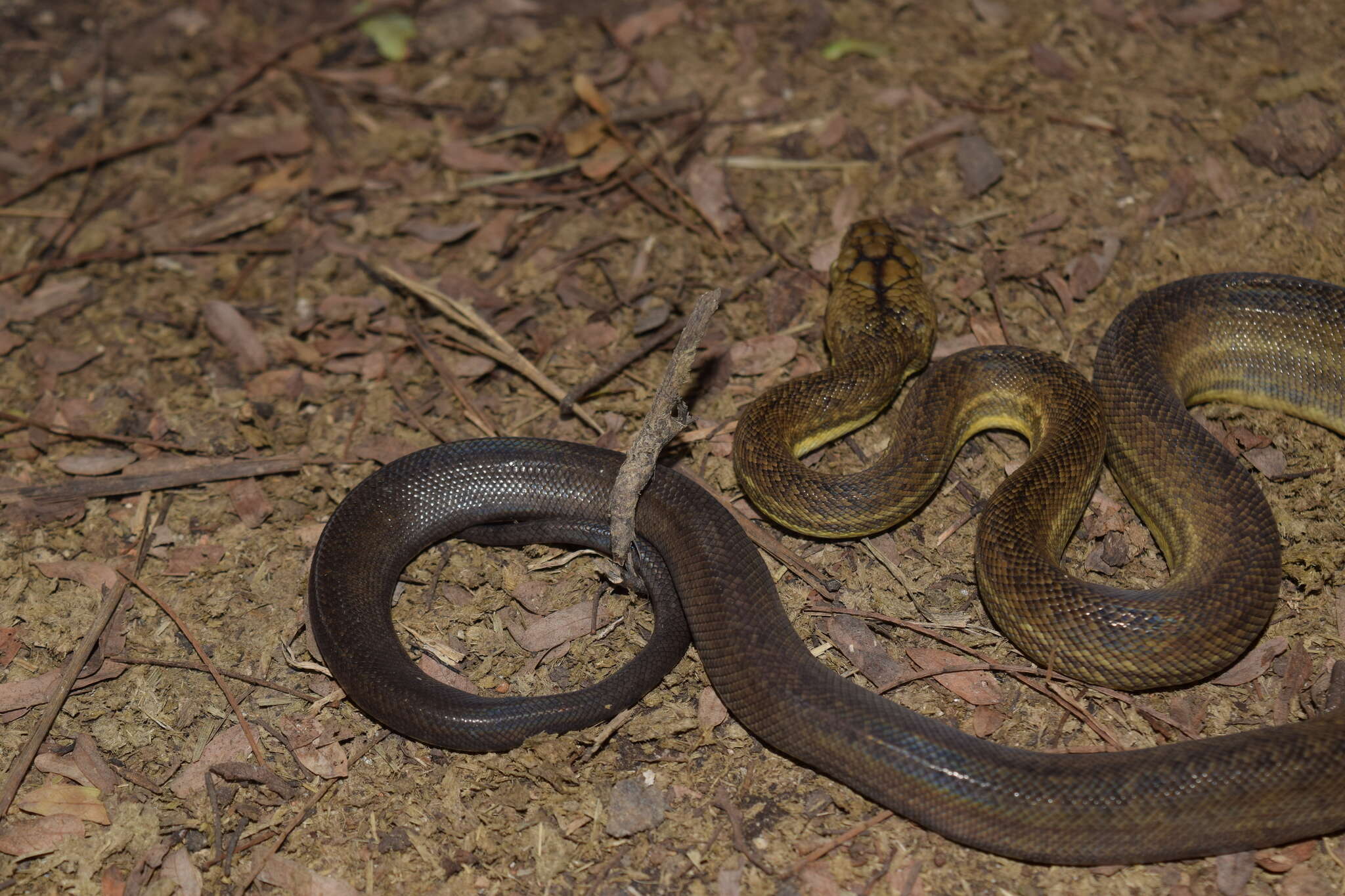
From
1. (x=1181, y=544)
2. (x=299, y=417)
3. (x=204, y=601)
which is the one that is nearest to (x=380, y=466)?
(x=299, y=417)

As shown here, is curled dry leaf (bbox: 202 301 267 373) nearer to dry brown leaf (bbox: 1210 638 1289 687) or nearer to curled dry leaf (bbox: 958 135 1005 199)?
curled dry leaf (bbox: 958 135 1005 199)

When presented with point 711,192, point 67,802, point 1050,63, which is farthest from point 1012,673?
point 1050,63

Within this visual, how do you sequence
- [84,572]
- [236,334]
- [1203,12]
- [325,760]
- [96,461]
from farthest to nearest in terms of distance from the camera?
1. [1203,12]
2. [236,334]
3. [96,461]
4. [84,572]
5. [325,760]

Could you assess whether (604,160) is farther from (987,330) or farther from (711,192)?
(987,330)

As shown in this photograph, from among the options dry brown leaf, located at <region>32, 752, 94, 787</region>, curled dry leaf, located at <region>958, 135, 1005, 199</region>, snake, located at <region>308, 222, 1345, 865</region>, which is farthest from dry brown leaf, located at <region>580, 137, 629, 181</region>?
dry brown leaf, located at <region>32, 752, 94, 787</region>

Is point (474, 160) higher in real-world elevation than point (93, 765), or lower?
higher

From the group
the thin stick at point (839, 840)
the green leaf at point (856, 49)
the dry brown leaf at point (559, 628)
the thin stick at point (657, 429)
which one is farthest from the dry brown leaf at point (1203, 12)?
the thin stick at point (839, 840)
